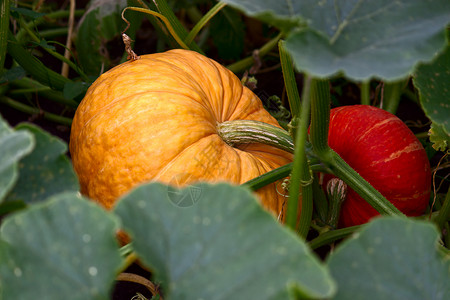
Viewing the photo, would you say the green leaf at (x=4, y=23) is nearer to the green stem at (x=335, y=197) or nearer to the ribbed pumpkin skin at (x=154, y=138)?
the ribbed pumpkin skin at (x=154, y=138)

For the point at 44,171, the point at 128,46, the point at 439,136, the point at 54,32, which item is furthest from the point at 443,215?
the point at 54,32

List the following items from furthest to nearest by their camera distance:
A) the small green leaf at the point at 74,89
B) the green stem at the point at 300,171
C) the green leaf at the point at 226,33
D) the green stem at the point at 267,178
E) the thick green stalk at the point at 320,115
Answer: the green leaf at the point at 226,33, the small green leaf at the point at 74,89, the green stem at the point at 267,178, the thick green stalk at the point at 320,115, the green stem at the point at 300,171

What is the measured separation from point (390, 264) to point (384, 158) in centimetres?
74

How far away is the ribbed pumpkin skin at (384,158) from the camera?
1343 mm

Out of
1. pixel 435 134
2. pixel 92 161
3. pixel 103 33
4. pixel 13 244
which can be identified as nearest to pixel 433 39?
pixel 13 244

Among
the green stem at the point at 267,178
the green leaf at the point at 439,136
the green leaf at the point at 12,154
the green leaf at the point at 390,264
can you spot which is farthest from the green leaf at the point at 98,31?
the green leaf at the point at 390,264

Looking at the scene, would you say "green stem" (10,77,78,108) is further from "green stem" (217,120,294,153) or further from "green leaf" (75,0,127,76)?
"green stem" (217,120,294,153)

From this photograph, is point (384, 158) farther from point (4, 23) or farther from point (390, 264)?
point (4, 23)

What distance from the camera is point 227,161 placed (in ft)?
4.00

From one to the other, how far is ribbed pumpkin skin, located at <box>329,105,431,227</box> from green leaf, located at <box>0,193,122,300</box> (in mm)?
879

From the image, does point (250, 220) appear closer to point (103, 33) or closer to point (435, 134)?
point (435, 134)

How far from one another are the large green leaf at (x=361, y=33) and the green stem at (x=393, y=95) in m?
0.85

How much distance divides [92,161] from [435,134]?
0.79 m

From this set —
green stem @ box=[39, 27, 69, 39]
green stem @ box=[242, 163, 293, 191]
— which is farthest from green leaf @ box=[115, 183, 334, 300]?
green stem @ box=[39, 27, 69, 39]
